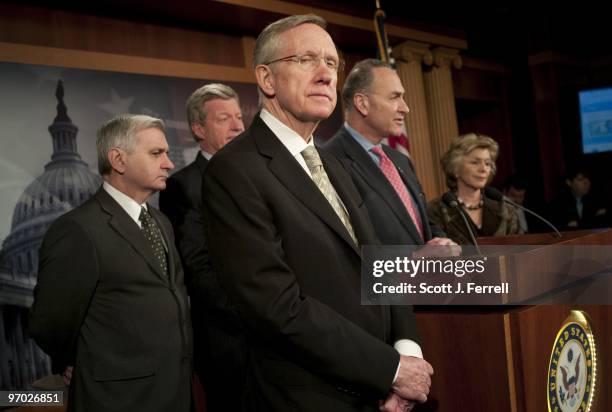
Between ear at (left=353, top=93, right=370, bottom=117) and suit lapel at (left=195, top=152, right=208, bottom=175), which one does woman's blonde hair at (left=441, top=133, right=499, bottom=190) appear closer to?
ear at (left=353, top=93, right=370, bottom=117)

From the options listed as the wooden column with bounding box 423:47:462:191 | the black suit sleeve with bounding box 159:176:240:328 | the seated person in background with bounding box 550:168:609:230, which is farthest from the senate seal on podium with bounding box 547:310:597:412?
the wooden column with bounding box 423:47:462:191

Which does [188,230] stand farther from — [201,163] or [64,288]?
[64,288]

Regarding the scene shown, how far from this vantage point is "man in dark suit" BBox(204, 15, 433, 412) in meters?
1.21

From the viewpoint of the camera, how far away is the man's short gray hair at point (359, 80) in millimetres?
2482

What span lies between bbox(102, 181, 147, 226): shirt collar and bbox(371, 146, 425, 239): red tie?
984 millimetres

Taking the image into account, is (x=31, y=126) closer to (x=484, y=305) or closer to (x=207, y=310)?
(x=207, y=310)

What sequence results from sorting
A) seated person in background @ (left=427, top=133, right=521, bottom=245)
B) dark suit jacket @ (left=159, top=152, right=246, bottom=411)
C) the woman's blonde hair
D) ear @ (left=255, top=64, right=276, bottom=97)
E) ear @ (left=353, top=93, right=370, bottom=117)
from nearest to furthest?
ear @ (left=255, top=64, right=276, bottom=97), dark suit jacket @ (left=159, top=152, right=246, bottom=411), ear @ (left=353, top=93, right=370, bottom=117), seated person in background @ (left=427, top=133, right=521, bottom=245), the woman's blonde hair

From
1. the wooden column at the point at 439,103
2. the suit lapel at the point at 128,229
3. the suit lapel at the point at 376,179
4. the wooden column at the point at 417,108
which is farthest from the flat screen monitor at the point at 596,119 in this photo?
the suit lapel at the point at 128,229

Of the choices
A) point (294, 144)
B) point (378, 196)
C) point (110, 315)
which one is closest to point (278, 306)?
point (294, 144)

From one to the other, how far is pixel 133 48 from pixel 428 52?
11.0ft

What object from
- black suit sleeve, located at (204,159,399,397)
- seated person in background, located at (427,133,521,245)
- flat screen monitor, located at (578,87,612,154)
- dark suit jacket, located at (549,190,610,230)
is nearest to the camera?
black suit sleeve, located at (204,159,399,397)

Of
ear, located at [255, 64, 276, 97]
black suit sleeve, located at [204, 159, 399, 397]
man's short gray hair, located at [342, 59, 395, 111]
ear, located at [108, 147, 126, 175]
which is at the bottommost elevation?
black suit sleeve, located at [204, 159, 399, 397]

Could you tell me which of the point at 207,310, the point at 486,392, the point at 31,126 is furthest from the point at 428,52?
the point at 486,392

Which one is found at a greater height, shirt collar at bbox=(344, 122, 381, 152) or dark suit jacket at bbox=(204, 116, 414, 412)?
shirt collar at bbox=(344, 122, 381, 152)
